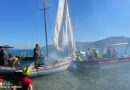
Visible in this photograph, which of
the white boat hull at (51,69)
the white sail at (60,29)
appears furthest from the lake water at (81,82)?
the white sail at (60,29)

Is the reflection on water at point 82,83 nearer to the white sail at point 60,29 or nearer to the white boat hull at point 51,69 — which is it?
the white boat hull at point 51,69

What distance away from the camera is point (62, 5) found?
21484mm

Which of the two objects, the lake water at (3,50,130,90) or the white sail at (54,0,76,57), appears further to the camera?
the white sail at (54,0,76,57)

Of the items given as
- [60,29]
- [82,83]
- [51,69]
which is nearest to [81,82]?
[82,83]

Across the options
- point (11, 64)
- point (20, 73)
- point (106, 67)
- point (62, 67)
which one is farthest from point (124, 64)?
point (20, 73)

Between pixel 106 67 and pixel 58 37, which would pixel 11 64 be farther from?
pixel 106 67

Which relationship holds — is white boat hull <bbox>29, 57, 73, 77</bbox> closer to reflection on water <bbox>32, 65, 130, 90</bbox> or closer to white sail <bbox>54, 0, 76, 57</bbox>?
reflection on water <bbox>32, 65, 130, 90</bbox>

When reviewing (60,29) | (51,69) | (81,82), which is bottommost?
(81,82)

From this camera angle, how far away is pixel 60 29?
2025 centimetres

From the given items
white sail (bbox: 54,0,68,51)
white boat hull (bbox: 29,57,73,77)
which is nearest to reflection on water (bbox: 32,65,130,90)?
white boat hull (bbox: 29,57,73,77)

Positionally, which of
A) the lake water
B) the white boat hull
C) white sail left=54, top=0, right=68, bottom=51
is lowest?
the lake water

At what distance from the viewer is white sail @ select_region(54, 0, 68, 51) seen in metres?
19.6

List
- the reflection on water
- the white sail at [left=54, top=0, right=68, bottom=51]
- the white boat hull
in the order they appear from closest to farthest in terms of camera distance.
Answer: the reflection on water < the white boat hull < the white sail at [left=54, top=0, right=68, bottom=51]

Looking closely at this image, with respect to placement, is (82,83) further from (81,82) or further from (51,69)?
(51,69)
